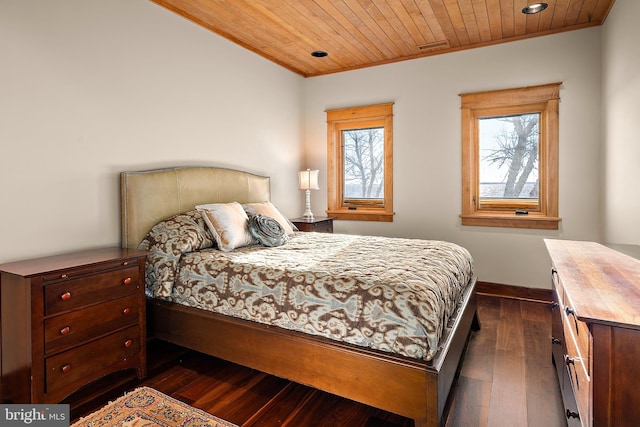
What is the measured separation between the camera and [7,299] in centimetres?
193

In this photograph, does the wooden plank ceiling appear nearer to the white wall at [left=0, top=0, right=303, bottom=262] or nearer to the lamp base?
the white wall at [left=0, top=0, right=303, bottom=262]

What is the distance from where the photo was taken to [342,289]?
188 centimetres

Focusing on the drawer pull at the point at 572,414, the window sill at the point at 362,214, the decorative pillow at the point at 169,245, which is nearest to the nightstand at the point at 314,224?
the window sill at the point at 362,214

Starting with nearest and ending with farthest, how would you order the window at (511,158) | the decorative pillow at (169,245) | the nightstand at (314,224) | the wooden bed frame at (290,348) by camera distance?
1. the wooden bed frame at (290,348)
2. the decorative pillow at (169,245)
3. the window at (511,158)
4. the nightstand at (314,224)

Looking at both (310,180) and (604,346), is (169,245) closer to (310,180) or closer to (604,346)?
(310,180)

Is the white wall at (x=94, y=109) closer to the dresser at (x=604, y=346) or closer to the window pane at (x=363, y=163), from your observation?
the window pane at (x=363, y=163)

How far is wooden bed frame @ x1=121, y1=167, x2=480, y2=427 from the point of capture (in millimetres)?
1648

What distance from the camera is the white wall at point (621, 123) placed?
2.49 metres

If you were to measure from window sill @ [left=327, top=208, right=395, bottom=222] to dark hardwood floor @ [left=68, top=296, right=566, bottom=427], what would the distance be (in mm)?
2035

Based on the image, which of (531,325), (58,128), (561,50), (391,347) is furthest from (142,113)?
(561,50)

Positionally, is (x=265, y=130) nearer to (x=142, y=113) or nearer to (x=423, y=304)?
(x=142, y=113)

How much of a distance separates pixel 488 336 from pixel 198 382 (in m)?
2.21

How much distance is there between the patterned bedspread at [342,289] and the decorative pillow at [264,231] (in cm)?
16

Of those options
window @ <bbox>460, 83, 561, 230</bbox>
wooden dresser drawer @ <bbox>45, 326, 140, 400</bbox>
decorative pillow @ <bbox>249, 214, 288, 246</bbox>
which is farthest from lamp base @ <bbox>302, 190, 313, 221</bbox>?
wooden dresser drawer @ <bbox>45, 326, 140, 400</bbox>
